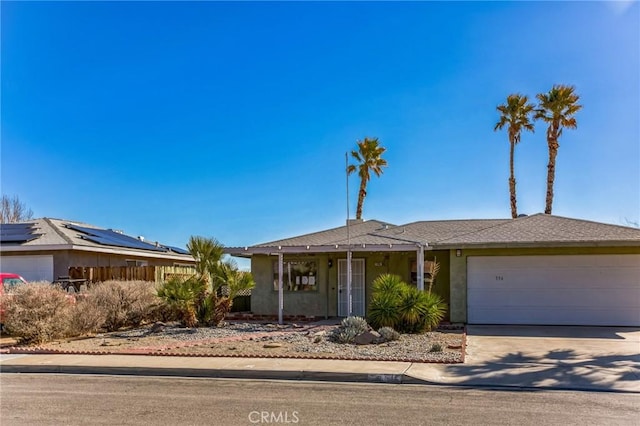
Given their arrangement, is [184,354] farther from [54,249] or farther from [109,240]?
[109,240]

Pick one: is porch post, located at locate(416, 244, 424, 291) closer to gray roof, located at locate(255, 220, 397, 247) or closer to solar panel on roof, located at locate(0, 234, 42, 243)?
gray roof, located at locate(255, 220, 397, 247)

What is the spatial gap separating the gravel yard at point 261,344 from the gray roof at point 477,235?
3.22m

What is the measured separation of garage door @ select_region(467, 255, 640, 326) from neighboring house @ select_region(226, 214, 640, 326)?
1.2 inches

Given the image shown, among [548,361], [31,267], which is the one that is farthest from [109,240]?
[548,361]

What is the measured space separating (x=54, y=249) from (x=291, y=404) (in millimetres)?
16287

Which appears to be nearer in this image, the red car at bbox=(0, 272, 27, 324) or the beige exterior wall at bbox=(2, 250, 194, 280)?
the red car at bbox=(0, 272, 27, 324)

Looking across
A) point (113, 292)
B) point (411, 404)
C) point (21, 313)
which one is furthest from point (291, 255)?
point (411, 404)

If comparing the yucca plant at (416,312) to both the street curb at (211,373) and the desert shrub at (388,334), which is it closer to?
the desert shrub at (388,334)

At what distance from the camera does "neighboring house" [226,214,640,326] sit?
1803cm

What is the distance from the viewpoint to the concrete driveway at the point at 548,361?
31.6ft

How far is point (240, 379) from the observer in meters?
10.3

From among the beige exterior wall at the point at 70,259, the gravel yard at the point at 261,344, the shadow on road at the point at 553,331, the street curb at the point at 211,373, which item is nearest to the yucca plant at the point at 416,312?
the gravel yard at the point at 261,344

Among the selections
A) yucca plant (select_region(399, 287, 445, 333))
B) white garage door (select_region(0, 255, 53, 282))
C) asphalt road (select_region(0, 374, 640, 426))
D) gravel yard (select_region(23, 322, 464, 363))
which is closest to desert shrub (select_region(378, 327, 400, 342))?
gravel yard (select_region(23, 322, 464, 363))

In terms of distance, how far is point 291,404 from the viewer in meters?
8.20
